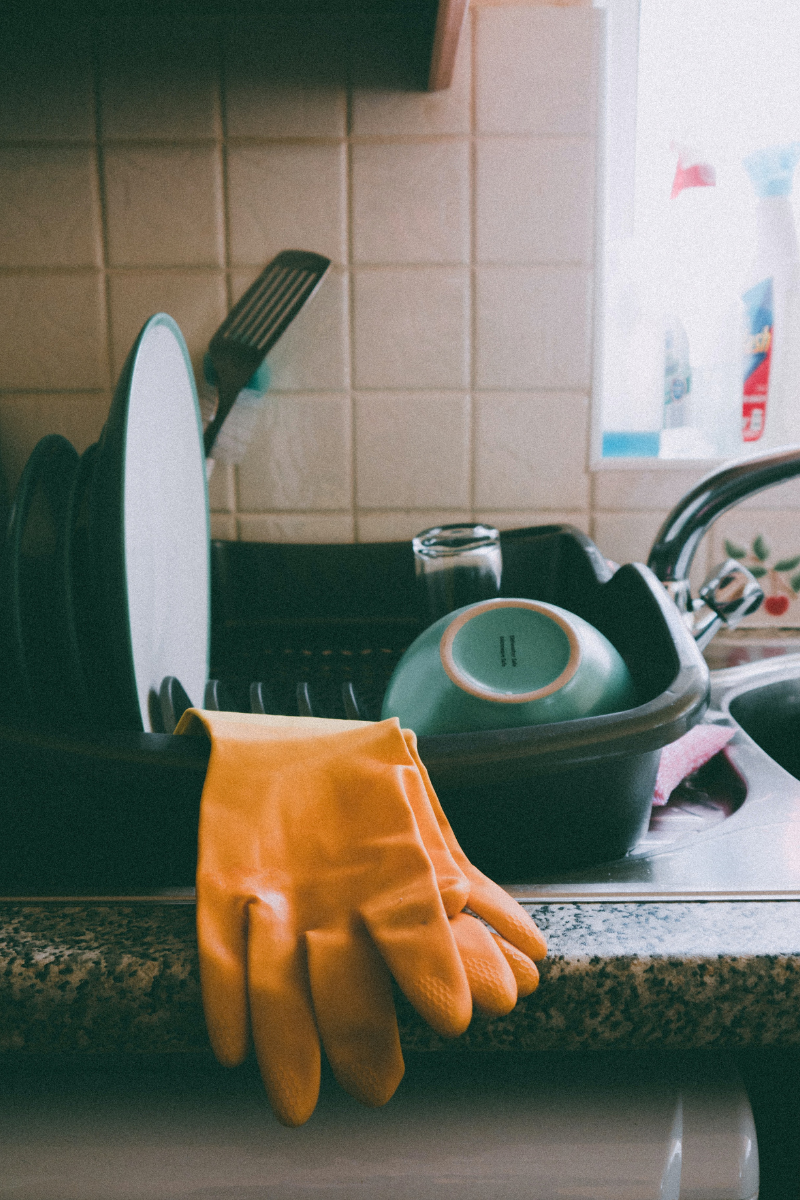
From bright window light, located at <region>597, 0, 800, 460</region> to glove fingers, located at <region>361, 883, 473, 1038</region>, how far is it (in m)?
0.67

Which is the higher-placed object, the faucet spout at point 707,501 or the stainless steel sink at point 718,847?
the faucet spout at point 707,501

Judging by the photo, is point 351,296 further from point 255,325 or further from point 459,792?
point 459,792

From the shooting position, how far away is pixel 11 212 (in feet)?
2.67

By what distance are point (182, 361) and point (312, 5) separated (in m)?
0.42

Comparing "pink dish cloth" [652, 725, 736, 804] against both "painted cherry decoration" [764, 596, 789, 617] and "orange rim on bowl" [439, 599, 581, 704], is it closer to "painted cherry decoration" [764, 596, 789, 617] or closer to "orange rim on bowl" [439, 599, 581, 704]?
"orange rim on bowl" [439, 599, 581, 704]

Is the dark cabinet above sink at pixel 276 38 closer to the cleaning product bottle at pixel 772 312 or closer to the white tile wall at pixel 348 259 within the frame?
the white tile wall at pixel 348 259

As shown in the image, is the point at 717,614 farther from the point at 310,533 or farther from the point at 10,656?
the point at 10,656

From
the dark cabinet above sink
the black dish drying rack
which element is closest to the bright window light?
the dark cabinet above sink

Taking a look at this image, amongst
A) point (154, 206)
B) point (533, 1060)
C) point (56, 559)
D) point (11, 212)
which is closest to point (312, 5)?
point (154, 206)

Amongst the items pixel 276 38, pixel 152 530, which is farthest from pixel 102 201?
pixel 152 530

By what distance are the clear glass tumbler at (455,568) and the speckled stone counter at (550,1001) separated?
373 mm

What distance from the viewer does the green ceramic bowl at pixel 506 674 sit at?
0.42m

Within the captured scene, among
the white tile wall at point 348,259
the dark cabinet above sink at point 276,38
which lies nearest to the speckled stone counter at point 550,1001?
the white tile wall at point 348,259

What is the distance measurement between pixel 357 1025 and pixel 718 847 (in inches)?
9.9
